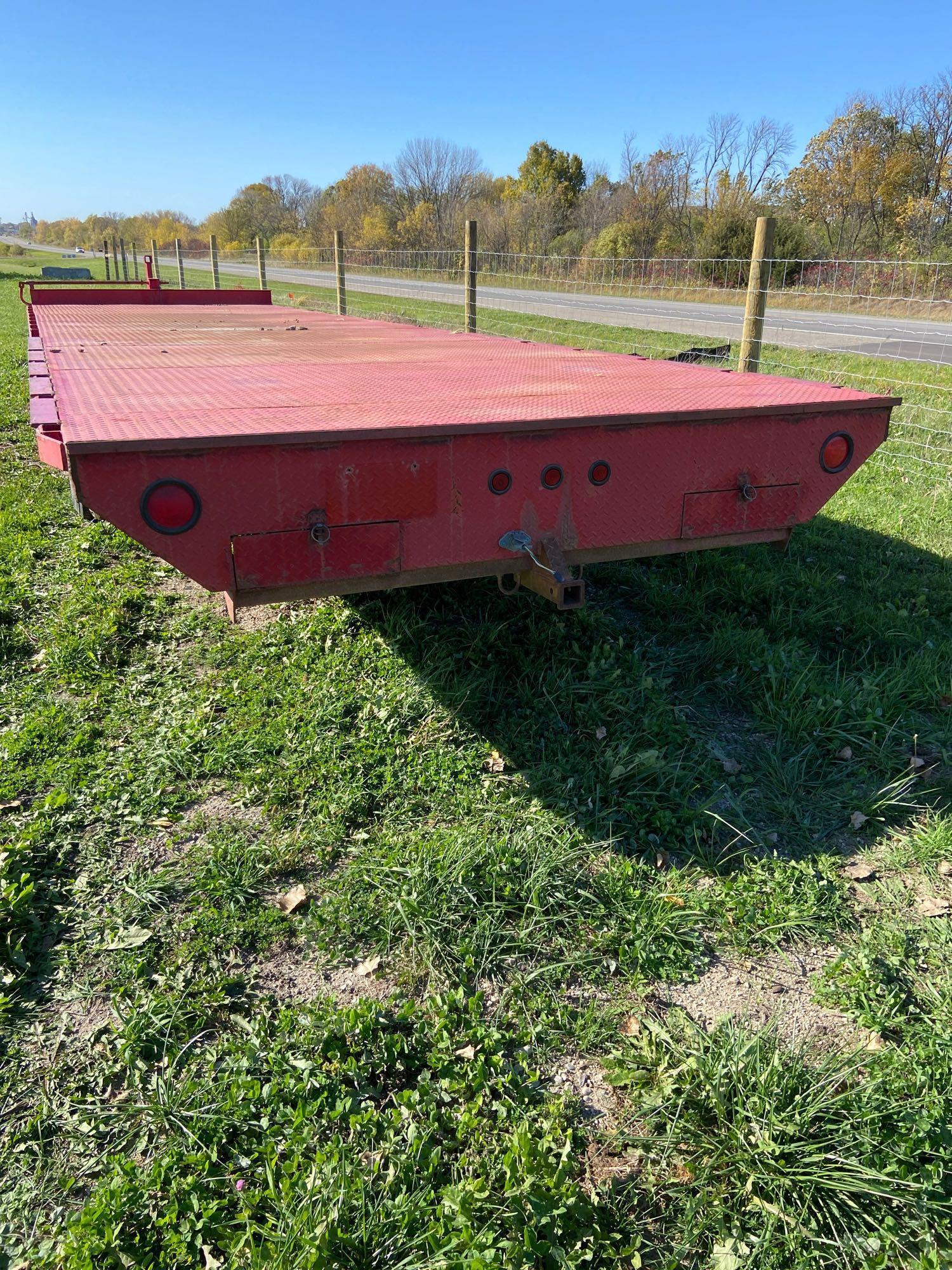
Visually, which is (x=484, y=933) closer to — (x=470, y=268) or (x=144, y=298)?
(x=470, y=268)

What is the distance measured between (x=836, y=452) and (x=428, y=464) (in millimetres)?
1498

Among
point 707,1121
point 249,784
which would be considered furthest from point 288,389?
point 707,1121

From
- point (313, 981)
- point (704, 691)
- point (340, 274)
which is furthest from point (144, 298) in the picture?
point (313, 981)

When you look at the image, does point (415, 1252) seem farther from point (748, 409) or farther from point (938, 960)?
point (748, 409)

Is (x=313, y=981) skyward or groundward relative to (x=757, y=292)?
groundward

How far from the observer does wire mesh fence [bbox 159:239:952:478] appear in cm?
818

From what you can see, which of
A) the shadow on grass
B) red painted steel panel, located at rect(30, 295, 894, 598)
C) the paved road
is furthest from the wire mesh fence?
red painted steel panel, located at rect(30, 295, 894, 598)

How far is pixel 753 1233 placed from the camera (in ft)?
5.83

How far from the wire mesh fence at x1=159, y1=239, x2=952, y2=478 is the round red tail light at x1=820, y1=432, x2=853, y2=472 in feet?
11.0

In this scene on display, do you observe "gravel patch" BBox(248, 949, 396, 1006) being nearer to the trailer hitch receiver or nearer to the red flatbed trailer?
the red flatbed trailer

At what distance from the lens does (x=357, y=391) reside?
3.07m

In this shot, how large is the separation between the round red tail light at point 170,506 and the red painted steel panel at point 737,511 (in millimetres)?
1506

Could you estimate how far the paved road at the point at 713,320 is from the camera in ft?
41.9

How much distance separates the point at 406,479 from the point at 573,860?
47.8 inches
